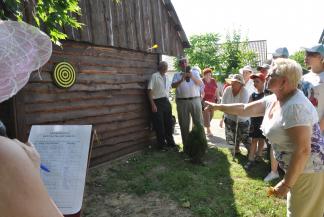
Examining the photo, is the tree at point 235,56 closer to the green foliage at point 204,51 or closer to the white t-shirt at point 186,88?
the green foliage at point 204,51

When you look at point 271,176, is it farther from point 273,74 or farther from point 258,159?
point 273,74

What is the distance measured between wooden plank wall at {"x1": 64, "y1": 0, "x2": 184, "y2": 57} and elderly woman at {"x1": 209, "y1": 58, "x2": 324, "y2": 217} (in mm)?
4025

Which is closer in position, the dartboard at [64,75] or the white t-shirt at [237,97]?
the dartboard at [64,75]

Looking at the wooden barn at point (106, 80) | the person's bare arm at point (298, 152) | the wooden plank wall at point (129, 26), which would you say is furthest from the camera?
the wooden plank wall at point (129, 26)

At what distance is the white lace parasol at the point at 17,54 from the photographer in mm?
1180

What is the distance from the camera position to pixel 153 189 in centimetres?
548

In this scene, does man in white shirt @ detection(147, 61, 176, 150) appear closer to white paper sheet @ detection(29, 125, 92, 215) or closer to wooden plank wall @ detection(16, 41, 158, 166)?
wooden plank wall @ detection(16, 41, 158, 166)

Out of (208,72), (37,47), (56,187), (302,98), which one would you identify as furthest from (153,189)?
(208,72)

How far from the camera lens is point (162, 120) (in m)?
7.97

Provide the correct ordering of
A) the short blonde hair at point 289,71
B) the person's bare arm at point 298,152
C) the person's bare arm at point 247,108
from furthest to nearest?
the person's bare arm at point 247,108, the short blonde hair at point 289,71, the person's bare arm at point 298,152

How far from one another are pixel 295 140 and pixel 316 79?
194cm

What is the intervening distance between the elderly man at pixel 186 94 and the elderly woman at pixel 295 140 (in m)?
4.76

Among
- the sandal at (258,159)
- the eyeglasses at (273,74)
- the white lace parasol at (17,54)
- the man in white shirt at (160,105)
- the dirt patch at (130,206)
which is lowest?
the dirt patch at (130,206)

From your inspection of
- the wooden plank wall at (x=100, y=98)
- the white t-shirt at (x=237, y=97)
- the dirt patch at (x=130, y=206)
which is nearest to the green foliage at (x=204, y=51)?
the wooden plank wall at (x=100, y=98)
